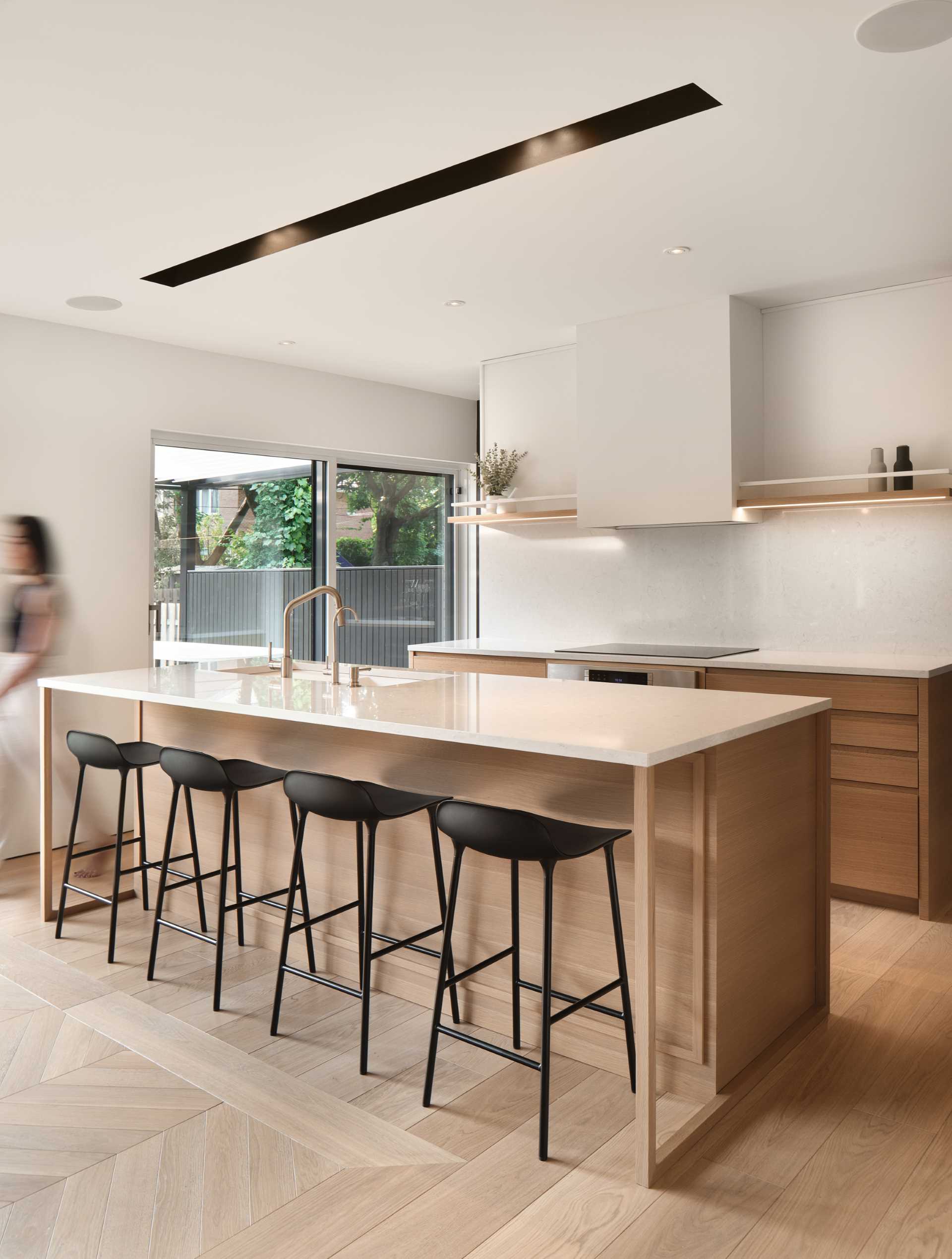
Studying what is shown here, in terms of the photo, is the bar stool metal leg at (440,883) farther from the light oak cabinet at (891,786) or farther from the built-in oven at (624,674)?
the light oak cabinet at (891,786)

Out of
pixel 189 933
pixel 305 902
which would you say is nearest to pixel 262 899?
pixel 305 902

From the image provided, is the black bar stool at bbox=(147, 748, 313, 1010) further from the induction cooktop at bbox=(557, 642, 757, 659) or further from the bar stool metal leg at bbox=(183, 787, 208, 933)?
the induction cooktop at bbox=(557, 642, 757, 659)

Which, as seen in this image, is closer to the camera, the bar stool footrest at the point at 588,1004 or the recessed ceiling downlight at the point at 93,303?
the bar stool footrest at the point at 588,1004

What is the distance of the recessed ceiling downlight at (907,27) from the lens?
209 cm

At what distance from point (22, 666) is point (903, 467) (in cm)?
402

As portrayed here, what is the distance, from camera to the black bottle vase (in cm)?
396

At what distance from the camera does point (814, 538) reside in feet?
14.5

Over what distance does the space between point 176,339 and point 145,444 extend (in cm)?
56

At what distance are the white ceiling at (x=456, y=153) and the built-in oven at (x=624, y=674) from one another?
167 centimetres

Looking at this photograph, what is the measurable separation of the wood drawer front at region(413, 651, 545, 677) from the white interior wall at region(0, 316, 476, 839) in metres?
1.47

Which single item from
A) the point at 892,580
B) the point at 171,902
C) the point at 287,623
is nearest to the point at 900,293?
the point at 892,580

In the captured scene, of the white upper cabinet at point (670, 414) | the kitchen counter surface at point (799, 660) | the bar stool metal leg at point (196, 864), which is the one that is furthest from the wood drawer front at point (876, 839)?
the bar stool metal leg at point (196, 864)

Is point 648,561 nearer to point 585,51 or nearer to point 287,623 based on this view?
point 287,623

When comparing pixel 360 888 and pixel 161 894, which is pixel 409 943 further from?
pixel 161 894
